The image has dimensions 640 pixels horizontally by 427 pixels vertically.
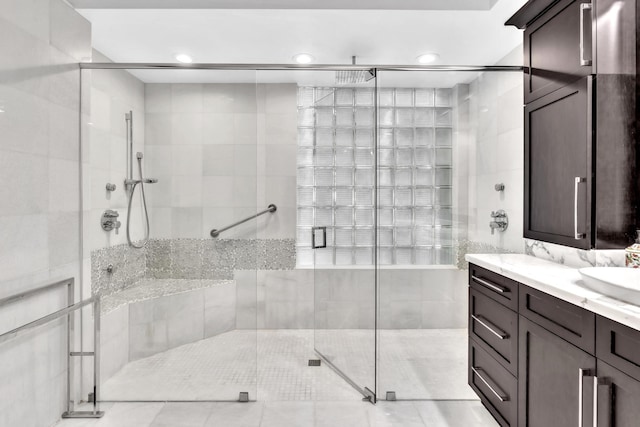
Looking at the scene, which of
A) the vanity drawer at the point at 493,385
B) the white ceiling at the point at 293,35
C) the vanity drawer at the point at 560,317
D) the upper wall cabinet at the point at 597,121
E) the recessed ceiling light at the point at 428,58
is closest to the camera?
the vanity drawer at the point at 560,317

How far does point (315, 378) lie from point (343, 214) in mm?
1107

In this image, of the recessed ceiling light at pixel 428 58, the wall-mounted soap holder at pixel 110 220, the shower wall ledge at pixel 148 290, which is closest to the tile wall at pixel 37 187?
the wall-mounted soap holder at pixel 110 220

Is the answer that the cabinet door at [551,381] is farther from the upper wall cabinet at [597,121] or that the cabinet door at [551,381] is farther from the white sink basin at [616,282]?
the upper wall cabinet at [597,121]

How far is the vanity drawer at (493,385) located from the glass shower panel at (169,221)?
1.33 metres

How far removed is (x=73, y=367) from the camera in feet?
6.81

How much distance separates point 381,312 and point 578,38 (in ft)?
5.48

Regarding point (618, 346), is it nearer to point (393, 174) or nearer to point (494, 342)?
point (494, 342)

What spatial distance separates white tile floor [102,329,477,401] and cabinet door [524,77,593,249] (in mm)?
895

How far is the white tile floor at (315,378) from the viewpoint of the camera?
2213 millimetres

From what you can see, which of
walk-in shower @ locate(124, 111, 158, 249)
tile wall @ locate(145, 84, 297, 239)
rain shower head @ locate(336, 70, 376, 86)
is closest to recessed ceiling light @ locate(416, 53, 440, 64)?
rain shower head @ locate(336, 70, 376, 86)

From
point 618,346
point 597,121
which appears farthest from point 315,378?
point 597,121

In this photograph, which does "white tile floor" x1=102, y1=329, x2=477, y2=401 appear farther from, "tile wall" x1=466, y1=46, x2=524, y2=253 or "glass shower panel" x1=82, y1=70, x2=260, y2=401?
"tile wall" x1=466, y1=46, x2=524, y2=253

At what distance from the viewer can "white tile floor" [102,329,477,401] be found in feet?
7.26

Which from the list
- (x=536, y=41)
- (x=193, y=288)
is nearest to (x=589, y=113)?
(x=536, y=41)
